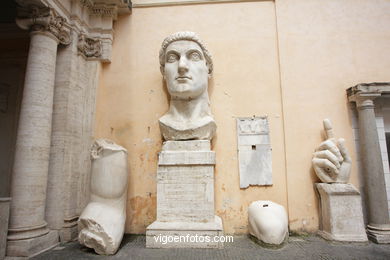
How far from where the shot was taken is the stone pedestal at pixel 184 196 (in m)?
2.78

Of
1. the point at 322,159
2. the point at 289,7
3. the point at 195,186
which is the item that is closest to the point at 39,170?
the point at 195,186

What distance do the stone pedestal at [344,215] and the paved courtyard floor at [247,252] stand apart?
0.33 ft

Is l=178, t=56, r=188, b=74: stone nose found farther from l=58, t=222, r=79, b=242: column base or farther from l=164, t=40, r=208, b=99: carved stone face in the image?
l=58, t=222, r=79, b=242: column base

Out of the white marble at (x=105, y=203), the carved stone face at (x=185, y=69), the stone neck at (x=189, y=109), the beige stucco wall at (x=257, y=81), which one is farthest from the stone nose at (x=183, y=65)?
the white marble at (x=105, y=203)

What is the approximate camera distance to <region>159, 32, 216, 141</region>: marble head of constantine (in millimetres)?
3180

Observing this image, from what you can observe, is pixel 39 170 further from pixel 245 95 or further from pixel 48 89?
pixel 245 95

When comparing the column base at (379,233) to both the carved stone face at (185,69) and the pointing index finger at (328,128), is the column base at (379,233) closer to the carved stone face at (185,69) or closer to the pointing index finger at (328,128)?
the pointing index finger at (328,128)

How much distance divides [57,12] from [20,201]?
7.93 feet

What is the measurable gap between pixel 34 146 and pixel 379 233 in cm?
437

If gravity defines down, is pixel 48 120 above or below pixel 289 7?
below

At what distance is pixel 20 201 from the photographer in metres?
2.65

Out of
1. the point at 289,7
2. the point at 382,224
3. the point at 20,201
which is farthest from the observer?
the point at 289,7

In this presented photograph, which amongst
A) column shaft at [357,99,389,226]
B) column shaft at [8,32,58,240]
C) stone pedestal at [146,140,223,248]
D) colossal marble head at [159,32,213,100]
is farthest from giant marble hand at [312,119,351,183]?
column shaft at [8,32,58,240]

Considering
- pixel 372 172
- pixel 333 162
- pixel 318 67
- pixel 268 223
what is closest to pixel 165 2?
pixel 318 67
